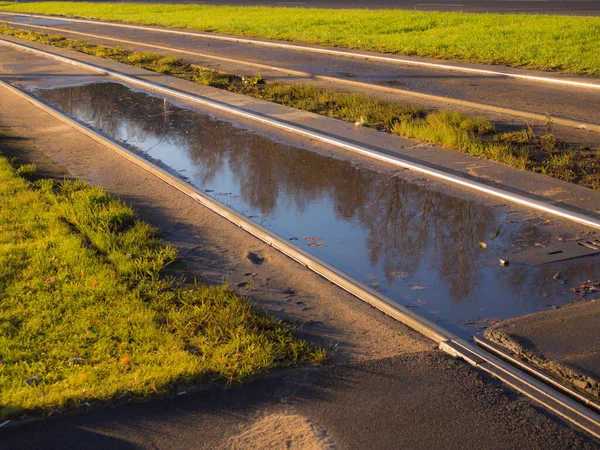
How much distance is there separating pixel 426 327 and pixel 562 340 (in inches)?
33.7

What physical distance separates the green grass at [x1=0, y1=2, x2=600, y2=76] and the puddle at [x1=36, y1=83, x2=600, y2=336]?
8317mm

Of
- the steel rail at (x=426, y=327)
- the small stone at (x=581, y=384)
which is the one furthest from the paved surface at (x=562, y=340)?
the steel rail at (x=426, y=327)

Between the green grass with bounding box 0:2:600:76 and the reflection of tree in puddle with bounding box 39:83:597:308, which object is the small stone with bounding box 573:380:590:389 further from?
the green grass with bounding box 0:2:600:76

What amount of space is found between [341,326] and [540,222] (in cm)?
271

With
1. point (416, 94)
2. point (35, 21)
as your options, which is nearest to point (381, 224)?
point (416, 94)

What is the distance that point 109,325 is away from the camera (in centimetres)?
522

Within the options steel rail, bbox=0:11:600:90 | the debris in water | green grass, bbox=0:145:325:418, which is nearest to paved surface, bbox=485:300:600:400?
the debris in water

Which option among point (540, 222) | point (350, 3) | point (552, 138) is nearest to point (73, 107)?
point (552, 138)

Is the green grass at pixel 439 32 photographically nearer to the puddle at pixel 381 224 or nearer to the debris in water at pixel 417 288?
the puddle at pixel 381 224

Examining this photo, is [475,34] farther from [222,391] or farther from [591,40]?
[222,391]

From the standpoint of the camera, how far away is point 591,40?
58.5 ft

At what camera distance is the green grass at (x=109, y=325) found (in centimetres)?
446

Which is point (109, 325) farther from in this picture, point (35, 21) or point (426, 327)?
point (35, 21)

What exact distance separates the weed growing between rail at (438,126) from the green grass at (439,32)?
5.17 m
